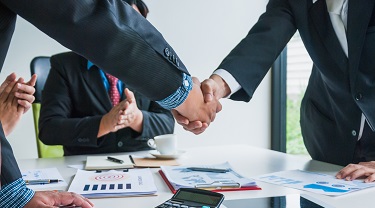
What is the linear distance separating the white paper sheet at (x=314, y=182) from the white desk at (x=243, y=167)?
25 millimetres

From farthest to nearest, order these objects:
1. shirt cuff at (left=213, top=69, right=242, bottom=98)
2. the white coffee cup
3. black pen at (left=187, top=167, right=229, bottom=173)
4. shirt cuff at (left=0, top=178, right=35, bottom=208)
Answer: the white coffee cup
shirt cuff at (left=213, top=69, right=242, bottom=98)
black pen at (left=187, top=167, right=229, bottom=173)
shirt cuff at (left=0, top=178, right=35, bottom=208)

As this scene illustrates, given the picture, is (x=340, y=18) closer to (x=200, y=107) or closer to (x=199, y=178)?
(x=200, y=107)

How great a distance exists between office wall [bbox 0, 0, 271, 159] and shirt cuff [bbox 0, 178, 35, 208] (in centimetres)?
221

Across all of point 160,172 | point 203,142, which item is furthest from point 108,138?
point 203,142

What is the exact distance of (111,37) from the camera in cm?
98

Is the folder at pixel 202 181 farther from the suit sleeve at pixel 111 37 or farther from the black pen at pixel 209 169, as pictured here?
the suit sleeve at pixel 111 37

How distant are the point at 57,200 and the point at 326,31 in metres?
0.99

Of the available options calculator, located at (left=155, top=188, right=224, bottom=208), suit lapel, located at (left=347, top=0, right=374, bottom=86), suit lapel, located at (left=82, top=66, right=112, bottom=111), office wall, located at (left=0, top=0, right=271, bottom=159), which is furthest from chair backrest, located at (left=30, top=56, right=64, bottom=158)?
suit lapel, located at (left=347, top=0, right=374, bottom=86)

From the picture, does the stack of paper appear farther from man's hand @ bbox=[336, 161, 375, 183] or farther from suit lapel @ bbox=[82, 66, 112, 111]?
suit lapel @ bbox=[82, 66, 112, 111]

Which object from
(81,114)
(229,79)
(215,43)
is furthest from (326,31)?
(215,43)

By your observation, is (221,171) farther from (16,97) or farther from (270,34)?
(16,97)

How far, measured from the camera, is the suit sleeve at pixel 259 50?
4.93 feet

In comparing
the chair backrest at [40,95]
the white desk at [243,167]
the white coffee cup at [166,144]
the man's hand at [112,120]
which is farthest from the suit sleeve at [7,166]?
the chair backrest at [40,95]

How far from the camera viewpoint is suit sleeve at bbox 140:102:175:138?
194cm
